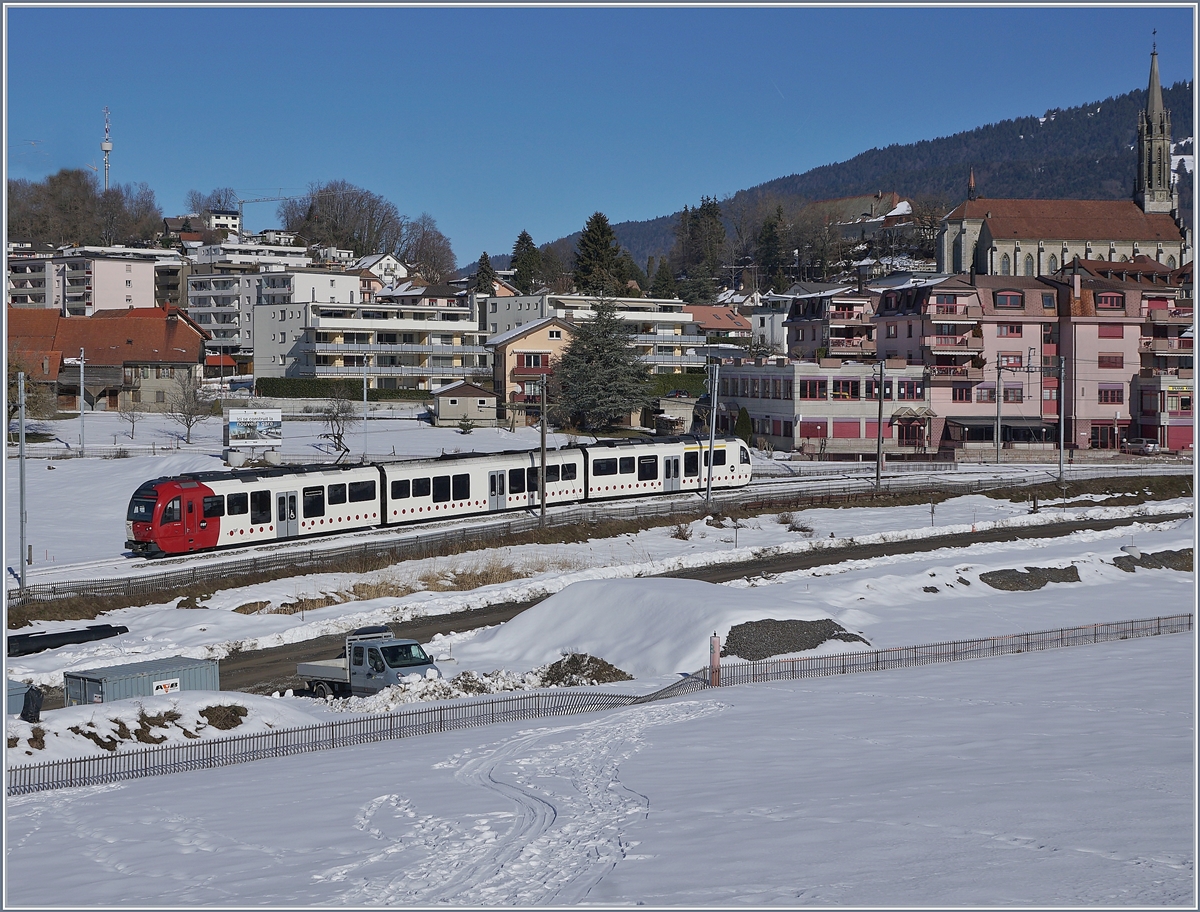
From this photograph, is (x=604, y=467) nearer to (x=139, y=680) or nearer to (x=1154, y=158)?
(x=139, y=680)

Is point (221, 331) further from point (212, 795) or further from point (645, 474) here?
point (212, 795)

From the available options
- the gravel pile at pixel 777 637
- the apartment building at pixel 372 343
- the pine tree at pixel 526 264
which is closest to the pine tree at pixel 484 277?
the pine tree at pixel 526 264

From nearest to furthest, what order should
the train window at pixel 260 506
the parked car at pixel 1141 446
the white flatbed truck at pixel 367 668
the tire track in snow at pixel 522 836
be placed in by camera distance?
the tire track in snow at pixel 522 836 → the white flatbed truck at pixel 367 668 → the train window at pixel 260 506 → the parked car at pixel 1141 446

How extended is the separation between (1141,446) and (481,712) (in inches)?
2329

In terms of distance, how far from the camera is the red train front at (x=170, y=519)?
3703cm

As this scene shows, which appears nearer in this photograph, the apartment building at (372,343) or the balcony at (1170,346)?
the balcony at (1170,346)

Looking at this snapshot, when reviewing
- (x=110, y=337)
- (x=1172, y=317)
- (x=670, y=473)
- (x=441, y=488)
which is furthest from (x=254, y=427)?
(x=1172, y=317)

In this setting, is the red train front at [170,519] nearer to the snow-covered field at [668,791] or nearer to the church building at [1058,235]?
the snow-covered field at [668,791]

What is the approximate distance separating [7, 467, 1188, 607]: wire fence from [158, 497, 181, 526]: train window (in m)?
1.38

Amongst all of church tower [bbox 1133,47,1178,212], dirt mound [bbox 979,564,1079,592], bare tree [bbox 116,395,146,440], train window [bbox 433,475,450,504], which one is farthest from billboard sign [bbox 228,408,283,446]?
church tower [bbox 1133,47,1178,212]

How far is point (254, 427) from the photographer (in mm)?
61281

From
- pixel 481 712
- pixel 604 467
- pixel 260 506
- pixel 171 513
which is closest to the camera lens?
pixel 481 712

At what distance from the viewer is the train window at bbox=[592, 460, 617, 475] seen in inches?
1944

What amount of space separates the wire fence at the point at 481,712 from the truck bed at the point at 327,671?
334cm
